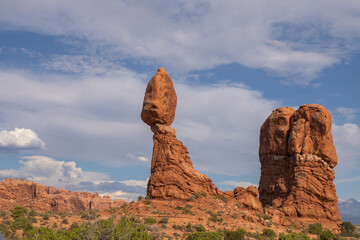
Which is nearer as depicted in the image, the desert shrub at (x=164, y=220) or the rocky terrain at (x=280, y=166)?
the desert shrub at (x=164, y=220)

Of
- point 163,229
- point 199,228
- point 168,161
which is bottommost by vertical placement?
point 163,229

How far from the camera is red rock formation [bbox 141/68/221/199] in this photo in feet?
150

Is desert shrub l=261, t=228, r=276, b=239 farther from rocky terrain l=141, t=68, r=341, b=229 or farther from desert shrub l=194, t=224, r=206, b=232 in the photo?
desert shrub l=194, t=224, r=206, b=232

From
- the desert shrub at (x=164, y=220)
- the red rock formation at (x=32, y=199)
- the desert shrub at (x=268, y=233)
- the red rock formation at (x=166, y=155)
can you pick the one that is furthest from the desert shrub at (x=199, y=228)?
the red rock formation at (x=32, y=199)

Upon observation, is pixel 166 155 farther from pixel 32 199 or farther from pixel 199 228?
pixel 32 199

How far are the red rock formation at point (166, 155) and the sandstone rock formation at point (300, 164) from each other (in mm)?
10407

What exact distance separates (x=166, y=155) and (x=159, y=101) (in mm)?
7453

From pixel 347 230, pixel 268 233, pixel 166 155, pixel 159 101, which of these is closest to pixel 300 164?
pixel 347 230

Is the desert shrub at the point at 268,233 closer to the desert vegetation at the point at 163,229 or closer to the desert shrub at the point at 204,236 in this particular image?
the desert vegetation at the point at 163,229

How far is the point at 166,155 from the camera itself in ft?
153

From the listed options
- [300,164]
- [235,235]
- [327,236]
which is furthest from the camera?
[300,164]

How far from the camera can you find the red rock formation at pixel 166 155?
45719mm

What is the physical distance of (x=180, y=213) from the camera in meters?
42.2

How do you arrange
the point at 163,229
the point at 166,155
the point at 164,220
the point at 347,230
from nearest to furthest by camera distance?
1. the point at 163,229
2. the point at 164,220
3. the point at 166,155
4. the point at 347,230
